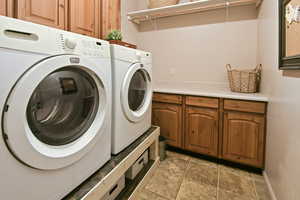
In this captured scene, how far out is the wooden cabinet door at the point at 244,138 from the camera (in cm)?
162

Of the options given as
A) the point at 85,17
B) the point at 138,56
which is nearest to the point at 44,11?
the point at 85,17

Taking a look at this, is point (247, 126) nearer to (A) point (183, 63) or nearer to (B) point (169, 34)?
(A) point (183, 63)

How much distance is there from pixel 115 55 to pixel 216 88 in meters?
1.63

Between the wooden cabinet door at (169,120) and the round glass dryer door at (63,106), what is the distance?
115 centimetres

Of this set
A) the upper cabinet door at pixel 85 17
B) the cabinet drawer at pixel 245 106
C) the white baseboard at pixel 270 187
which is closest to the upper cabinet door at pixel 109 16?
the upper cabinet door at pixel 85 17

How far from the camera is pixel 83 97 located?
1.04 metres

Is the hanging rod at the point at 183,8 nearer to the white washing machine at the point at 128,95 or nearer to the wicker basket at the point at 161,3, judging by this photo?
the wicker basket at the point at 161,3

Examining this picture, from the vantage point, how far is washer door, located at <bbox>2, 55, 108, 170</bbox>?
0.63 m

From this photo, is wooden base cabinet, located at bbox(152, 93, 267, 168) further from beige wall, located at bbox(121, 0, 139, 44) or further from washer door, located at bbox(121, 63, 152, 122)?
beige wall, located at bbox(121, 0, 139, 44)

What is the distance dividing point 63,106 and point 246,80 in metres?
1.84

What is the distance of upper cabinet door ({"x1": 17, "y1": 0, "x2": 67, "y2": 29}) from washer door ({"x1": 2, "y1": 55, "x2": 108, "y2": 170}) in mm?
659

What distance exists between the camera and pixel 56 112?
93 cm

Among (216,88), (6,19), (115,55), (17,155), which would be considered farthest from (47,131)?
(216,88)

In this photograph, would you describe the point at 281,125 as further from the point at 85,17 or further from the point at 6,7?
the point at 6,7
